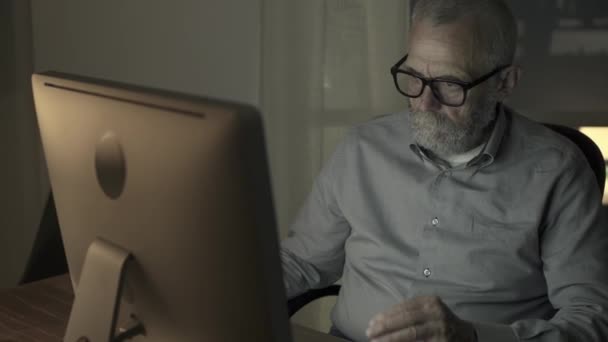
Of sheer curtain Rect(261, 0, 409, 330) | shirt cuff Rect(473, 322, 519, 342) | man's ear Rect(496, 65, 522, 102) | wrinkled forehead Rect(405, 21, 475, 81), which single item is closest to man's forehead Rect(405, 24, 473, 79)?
wrinkled forehead Rect(405, 21, 475, 81)

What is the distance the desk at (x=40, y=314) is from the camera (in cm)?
A: 136

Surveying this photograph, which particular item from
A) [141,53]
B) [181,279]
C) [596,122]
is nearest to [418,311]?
[181,279]

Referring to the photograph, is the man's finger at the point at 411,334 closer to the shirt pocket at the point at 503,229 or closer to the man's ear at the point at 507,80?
the shirt pocket at the point at 503,229

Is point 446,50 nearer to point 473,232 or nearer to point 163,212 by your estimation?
point 473,232

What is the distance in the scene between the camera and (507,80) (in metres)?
1.73

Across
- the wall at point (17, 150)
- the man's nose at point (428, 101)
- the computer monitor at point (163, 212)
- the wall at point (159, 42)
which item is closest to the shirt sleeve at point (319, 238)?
the man's nose at point (428, 101)

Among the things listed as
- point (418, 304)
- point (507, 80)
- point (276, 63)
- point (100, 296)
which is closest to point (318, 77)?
point (276, 63)

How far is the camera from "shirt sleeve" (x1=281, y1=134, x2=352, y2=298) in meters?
1.89

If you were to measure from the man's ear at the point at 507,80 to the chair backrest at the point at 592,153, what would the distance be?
0.54 feet

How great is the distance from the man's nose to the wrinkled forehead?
0.04 m

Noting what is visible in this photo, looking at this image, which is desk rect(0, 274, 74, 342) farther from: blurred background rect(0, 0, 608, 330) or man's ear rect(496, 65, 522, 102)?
blurred background rect(0, 0, 608, 330)

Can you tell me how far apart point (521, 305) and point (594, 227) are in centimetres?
23

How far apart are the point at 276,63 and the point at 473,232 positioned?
4.27 ft

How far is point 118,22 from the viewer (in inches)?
121
